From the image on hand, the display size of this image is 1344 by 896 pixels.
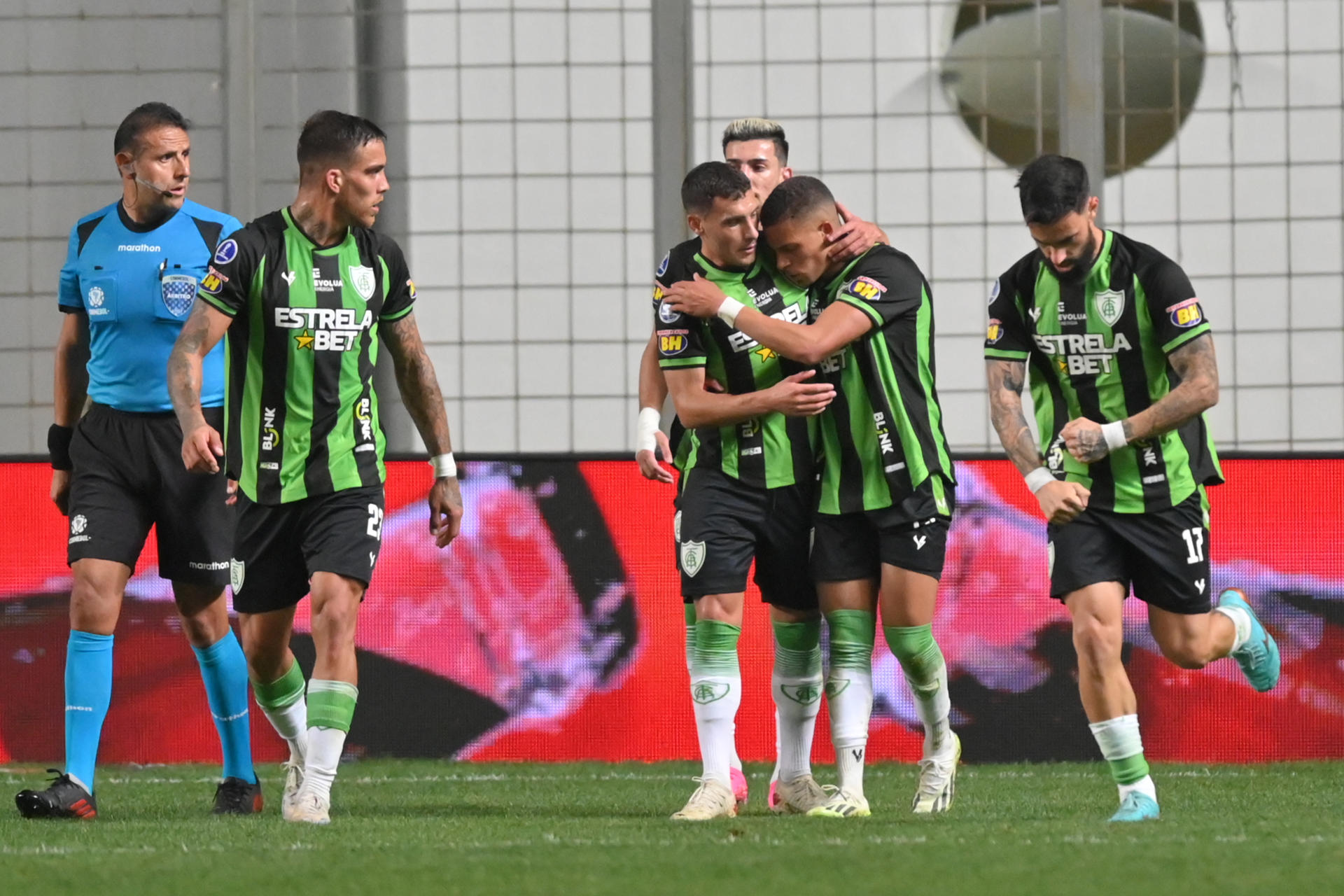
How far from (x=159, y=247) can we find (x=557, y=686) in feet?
8.44

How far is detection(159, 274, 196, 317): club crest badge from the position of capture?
592 cm

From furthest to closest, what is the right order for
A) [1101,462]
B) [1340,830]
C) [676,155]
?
[676,155] < [1101,462] < [1340,830]

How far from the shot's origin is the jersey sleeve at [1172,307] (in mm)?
5305

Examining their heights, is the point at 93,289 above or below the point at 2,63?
below

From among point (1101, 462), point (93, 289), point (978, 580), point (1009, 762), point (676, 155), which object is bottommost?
point (1009, 762)

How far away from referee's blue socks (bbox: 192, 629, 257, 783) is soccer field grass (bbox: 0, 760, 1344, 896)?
18 cm

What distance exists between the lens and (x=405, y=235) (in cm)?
982

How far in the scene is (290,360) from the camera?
543cm

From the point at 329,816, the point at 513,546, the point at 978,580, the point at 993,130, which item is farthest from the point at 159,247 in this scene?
the point at 993,130

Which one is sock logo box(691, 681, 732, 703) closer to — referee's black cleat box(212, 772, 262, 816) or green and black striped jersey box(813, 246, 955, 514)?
green and black striped jersey box(813, 246, 955, 514)

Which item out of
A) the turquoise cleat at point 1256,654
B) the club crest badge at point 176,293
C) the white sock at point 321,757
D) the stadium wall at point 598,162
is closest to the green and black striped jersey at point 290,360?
the club crest badge at point 176,293

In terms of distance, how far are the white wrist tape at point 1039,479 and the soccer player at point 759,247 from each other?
804mm

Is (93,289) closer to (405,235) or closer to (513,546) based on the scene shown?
(513,546)

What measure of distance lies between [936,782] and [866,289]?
4.68 ft
